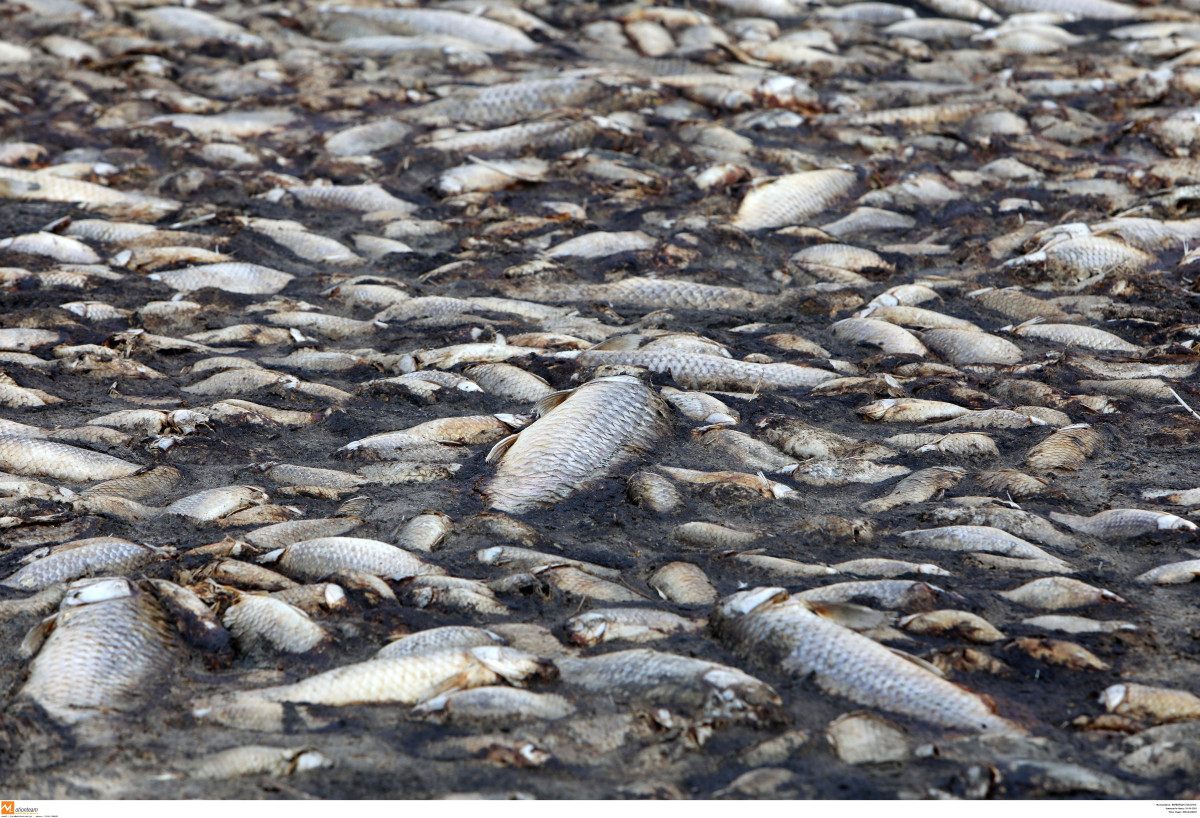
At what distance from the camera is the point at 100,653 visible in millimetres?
3723

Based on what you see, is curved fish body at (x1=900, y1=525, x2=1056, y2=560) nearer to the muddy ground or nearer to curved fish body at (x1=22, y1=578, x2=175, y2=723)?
the muddy ground

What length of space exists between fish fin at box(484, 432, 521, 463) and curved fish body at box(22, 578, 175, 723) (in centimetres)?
187

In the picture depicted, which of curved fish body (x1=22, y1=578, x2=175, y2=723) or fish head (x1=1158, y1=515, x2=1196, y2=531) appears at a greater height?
fish head (x1=1158, y1=515, x2=1196, y2=531)

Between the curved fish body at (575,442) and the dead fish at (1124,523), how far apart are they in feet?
6.65

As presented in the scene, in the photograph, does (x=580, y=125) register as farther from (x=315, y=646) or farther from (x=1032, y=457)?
(x=315, y=646)

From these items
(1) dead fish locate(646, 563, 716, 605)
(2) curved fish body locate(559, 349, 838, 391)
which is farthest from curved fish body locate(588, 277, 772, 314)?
(1) dead fish locate(646, 563, 716, 605)

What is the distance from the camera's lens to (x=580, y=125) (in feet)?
33.3

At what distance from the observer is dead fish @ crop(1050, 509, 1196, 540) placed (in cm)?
467

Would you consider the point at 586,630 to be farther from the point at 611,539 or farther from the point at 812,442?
the point at 812,442

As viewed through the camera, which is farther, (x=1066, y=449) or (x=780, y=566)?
(x=1066, y=449)

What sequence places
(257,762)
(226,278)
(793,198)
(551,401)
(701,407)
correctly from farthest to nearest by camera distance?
(793,198), (226,278), (701,407), (551,401), (257,762)

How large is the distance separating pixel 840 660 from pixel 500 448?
230 cm

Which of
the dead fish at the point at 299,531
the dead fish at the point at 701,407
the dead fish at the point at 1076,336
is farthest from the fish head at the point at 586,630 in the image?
the dead fish at the point at 1076,336

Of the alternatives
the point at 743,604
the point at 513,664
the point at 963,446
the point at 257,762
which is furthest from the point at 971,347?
the point at 257,762
